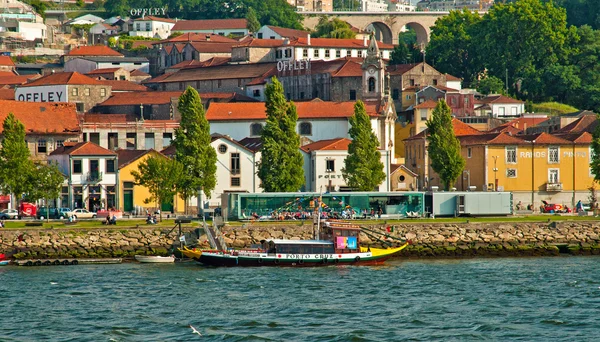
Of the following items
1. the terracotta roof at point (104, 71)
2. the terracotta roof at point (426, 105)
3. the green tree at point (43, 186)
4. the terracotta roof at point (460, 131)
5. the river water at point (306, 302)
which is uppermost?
the terracotta roof at point (104, 71)

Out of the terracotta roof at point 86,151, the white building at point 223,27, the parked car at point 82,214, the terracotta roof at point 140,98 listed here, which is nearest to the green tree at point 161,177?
the parked car at point 82,214

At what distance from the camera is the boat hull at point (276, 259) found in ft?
229

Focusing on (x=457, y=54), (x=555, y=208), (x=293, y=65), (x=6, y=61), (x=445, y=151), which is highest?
(x=6, y=61)

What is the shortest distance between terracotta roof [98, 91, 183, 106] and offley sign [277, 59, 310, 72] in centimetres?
1385

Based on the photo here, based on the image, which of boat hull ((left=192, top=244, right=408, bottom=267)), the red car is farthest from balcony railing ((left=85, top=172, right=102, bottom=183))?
the red car

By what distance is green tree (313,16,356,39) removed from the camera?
180125 mm

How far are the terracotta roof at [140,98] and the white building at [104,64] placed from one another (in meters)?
32.5

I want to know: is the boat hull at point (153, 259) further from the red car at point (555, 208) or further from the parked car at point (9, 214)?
the red car at point (555, 208)

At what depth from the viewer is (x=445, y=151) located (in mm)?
94625

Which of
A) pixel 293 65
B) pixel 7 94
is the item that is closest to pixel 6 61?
pixel 7 94

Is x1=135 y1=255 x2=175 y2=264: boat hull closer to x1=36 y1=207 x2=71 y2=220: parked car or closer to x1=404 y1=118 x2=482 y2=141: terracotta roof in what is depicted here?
x1=36 y1=207 x2=71 y2=220: parked car

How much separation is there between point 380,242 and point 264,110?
3741cm

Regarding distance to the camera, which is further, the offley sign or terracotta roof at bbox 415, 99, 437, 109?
the offley sign

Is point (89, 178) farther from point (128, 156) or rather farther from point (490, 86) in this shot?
point (490, 86)
